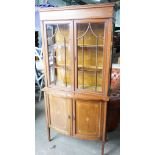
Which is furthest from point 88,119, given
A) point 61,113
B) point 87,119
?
point 61,113

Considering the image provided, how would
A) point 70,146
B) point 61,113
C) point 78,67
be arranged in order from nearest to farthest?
point 78,67 < point 61,113 < point 70,146

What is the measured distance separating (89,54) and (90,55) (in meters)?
0.02

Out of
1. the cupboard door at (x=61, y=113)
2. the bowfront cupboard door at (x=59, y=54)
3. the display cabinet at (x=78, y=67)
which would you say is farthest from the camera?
the cupboard door at (x=61, y=113)

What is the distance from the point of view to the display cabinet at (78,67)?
1.78 metres

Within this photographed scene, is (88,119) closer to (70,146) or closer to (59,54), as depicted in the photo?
(70,146)

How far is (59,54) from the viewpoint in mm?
2117

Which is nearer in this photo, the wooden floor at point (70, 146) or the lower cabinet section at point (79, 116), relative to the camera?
the lower cabinet section at point (79, 116)

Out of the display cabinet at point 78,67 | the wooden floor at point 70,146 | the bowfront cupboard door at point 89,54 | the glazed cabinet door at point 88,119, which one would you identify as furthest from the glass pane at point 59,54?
the wooden floor at point 70,146

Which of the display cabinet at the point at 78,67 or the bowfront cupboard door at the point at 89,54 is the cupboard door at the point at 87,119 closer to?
the display cabinet at the point at 78,67

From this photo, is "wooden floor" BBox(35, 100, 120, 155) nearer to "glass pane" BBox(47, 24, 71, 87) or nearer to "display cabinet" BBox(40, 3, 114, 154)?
"display cabinet" BBox(40, 3, 114, 154)

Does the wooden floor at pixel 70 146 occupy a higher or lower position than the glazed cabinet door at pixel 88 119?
lower
